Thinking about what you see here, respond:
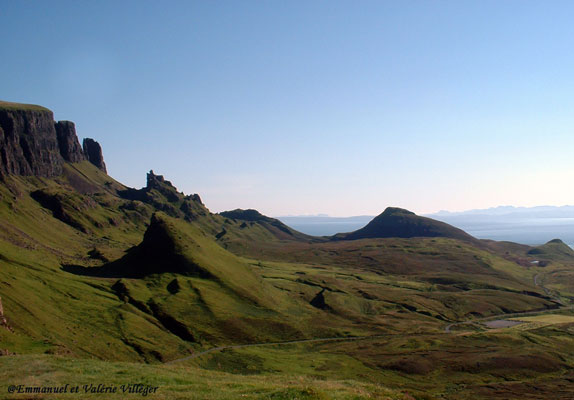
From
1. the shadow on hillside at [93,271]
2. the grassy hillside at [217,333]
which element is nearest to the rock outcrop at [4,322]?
the grassy hillside at [217,333]

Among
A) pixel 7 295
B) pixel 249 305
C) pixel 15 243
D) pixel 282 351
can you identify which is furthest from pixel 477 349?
pixel 15 243

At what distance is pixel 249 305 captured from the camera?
6284 inches

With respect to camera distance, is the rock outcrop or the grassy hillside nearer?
the grassy hillside

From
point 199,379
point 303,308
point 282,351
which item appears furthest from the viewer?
point 303,308

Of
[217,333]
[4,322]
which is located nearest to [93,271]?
[217,333]

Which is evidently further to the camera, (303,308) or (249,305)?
(303,308)

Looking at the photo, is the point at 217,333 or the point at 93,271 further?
the point at 93,271

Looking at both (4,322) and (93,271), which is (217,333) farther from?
(93,271)

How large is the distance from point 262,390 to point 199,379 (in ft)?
33.2

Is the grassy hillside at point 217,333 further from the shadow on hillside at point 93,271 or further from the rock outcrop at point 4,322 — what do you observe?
the rock outcrop at point 4,322

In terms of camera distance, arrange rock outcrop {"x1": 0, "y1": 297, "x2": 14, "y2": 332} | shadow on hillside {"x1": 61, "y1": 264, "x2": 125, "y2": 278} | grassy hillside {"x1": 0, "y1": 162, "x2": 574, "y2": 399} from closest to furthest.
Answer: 1. grassy hillside {"x1": 0, "y1": 162, "x2": 574, "y2": 399}
2. rock outcrop {"x1": 0, "y1": 297, "x2": 14, "y2": 332}
3. shadow on hillside {"x1": 61, "y1": 264, "x2": 125, "y2": 278}

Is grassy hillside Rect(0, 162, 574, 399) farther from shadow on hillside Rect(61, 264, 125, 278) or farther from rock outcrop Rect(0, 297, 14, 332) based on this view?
rock outcrop Rect(0, 297, 14, 332)

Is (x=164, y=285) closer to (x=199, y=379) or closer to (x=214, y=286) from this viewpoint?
(x=214, y=286)

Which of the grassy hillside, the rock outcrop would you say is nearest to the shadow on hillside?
the grassy hillside
